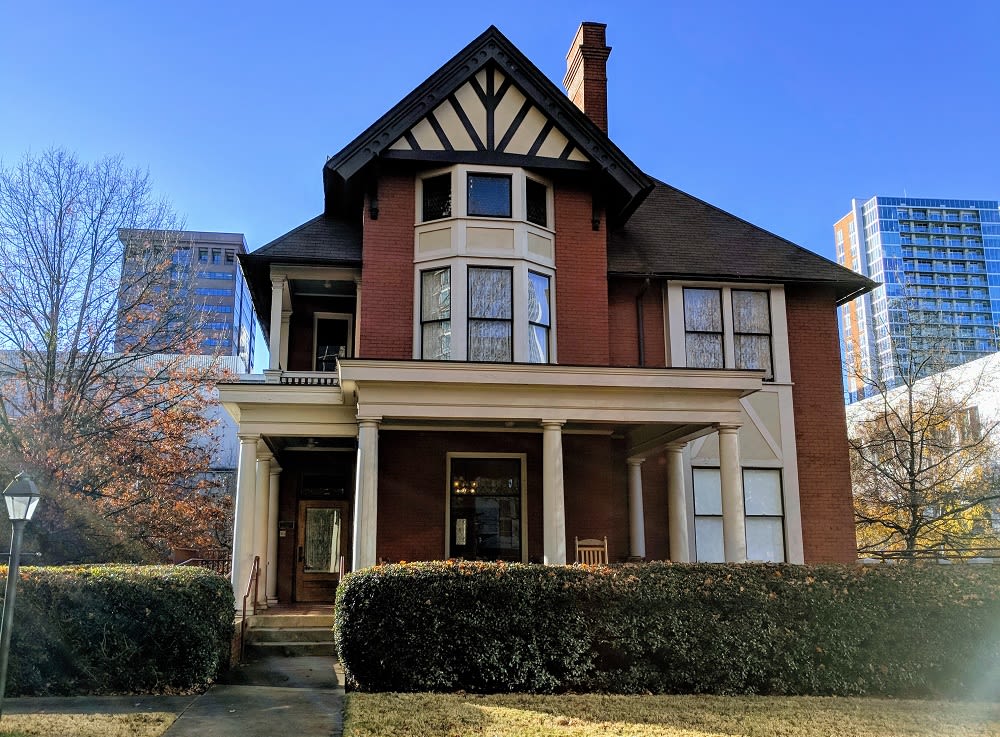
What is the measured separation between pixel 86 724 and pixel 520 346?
9.73 meters

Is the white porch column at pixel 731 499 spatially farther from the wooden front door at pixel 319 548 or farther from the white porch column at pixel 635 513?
the wooden front door at pixel 319 548

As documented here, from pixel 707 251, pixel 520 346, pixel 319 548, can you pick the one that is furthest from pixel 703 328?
pixel 319 548

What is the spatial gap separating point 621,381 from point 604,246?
449cm

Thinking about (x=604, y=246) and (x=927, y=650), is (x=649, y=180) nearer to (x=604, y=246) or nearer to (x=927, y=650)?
(x=604, y=246)

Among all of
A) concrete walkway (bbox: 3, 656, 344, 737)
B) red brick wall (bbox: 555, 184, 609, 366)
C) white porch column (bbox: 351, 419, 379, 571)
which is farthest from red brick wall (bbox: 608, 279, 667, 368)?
concrete walkway (bbox: 3, 656, 344, 737)

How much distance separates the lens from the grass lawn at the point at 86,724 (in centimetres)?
854


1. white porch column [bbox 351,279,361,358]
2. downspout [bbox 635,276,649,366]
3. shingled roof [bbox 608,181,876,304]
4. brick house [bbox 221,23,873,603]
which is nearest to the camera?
brick house [bbox 221,23,873,603]

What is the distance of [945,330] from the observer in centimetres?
3881

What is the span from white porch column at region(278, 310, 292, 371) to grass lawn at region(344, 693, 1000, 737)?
8778 mm

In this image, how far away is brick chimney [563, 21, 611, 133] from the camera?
2048cm

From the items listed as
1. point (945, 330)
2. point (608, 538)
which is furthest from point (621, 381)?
point (945, 330)

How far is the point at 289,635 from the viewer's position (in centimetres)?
1364

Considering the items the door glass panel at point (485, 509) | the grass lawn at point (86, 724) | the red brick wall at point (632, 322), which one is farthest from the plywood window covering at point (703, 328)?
the grass lawn at point (86, 724)

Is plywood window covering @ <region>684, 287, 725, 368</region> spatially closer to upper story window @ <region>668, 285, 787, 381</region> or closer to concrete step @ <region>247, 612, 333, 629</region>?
upper story window @ <region>668, 285, 787, 381</region>
